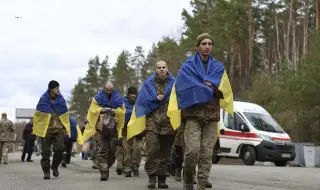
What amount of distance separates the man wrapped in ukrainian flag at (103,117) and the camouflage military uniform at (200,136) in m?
3.50

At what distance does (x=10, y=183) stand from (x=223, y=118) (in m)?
12.1

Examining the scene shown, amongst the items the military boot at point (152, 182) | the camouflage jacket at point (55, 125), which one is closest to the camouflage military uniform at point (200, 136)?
the military boot at point (152, 182)

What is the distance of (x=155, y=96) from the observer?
9.70m

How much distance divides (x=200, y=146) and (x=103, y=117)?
157 inches

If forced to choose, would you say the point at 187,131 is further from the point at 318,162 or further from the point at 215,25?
the point at 215,25

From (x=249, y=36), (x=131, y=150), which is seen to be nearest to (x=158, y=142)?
(x=131, y=150)

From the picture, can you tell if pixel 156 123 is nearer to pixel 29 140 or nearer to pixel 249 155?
pixel 249 155

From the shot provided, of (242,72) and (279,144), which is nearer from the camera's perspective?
(279,144)

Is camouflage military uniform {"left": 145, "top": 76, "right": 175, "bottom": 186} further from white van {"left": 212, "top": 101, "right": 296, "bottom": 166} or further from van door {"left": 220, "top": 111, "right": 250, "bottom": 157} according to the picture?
van door {"left": 220, "top": 111, "right": 250, "bottom": 157}

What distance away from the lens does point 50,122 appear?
39.5 feet

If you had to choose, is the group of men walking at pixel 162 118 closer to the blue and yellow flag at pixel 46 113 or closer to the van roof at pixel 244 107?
the blue and yellow flag at pixel 46 113

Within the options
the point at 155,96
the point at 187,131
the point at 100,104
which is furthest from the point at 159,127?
the point at 100,104

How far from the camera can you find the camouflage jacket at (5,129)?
21.5 m

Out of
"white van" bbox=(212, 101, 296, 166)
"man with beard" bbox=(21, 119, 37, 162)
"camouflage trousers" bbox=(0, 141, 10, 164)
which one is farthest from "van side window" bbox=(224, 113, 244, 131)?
"camouflage trousers" bbox=(0, 141, 10, 164)
